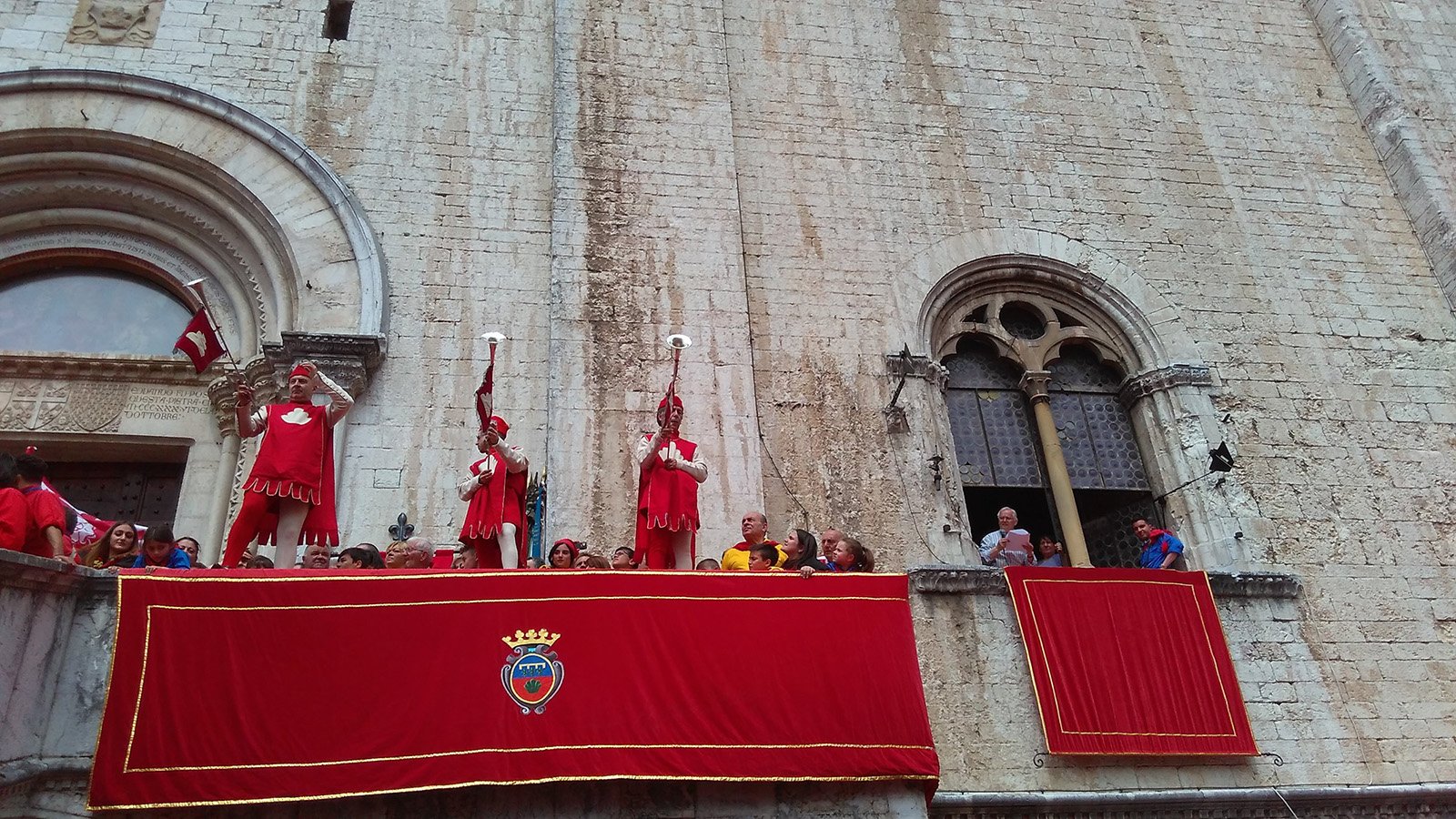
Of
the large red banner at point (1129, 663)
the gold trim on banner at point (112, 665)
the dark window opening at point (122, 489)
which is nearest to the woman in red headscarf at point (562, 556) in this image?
the gold trim on banner at point (112, 665)

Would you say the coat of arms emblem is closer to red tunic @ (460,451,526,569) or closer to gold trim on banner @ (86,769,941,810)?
gold trim on banner @ (86,769,941,810)

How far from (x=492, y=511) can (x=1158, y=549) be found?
5468mm

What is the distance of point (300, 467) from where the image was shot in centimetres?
672

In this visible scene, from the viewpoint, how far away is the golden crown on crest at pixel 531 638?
5.89 m

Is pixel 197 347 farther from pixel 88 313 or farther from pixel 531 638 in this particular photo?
pixel 531 638

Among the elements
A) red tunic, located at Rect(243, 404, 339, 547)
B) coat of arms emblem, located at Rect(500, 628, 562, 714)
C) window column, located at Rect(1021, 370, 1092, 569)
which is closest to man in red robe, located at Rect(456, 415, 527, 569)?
red tunic, located at Rect(243, 404, 339, 547)

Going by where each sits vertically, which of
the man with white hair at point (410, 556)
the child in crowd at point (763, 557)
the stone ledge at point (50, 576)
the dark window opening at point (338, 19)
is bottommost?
the stone ledge at point (50, 576)

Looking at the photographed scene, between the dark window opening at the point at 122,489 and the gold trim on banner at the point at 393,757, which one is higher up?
the dark window opening at the point at 122,489

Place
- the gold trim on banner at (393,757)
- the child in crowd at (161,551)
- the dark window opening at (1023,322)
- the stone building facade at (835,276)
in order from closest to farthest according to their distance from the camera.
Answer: the gold trim on banner at (393,757) < the child in crowd at (161,551) < the stone building facade at (835,276) < the dark window opening at (1023,322)

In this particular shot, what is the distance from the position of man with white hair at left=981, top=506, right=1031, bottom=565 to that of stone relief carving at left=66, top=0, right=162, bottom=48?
9.17 m

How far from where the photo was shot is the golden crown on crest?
589 cm

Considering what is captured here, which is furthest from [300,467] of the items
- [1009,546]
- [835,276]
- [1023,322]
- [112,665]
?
[1023,322]

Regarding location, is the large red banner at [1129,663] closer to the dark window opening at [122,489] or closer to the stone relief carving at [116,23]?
the dark window opening at [122,489]

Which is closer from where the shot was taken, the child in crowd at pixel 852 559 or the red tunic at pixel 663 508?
the child in crowd at pixel 852 559
